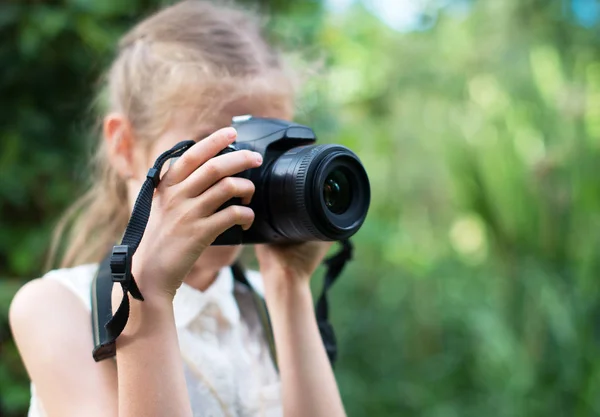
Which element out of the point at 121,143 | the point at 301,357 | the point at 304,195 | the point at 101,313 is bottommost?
the point at 301,357

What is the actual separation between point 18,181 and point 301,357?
854 millimetres

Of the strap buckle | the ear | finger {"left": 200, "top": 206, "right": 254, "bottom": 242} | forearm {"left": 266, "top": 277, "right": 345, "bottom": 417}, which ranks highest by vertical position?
the ear

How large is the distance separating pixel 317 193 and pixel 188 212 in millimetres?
132

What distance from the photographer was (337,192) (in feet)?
2.30

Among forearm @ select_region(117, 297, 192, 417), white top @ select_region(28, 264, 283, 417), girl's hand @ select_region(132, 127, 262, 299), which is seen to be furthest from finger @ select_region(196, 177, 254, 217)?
white top @ select_region(28, 264, 283, 417)

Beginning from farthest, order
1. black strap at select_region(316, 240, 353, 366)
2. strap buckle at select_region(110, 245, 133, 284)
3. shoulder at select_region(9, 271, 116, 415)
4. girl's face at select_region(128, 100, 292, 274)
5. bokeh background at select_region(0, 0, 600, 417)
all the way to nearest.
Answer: bokeh background at select_region(0, 0, 600, 417) < black strap at select_region(316, 240, 353, 366) < girl's face at select_region(128, 100, 292, 274) < shoulder at select_region(9, 271, 116, 415) < strap buckle at select_region(110, 245, 133, 284)

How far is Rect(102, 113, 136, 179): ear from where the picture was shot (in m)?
0.87

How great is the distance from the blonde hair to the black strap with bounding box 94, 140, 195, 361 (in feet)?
0.64

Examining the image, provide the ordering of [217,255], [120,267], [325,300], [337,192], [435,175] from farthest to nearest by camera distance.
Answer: [435,175] < [325,300] < [217,255] < [337,192] < [120,267]

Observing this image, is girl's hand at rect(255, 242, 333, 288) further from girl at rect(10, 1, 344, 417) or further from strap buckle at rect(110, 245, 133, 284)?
strap buckle at rect(110, 245, 133, 284)


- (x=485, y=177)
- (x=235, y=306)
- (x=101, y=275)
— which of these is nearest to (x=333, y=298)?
(x=485, y=177)

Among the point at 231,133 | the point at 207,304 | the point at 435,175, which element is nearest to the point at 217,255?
the point at 207,304

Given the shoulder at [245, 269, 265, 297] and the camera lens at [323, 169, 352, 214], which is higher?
the camera lens at [323, 169, 352, 214]

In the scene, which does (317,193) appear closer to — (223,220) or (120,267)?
(223,220)
